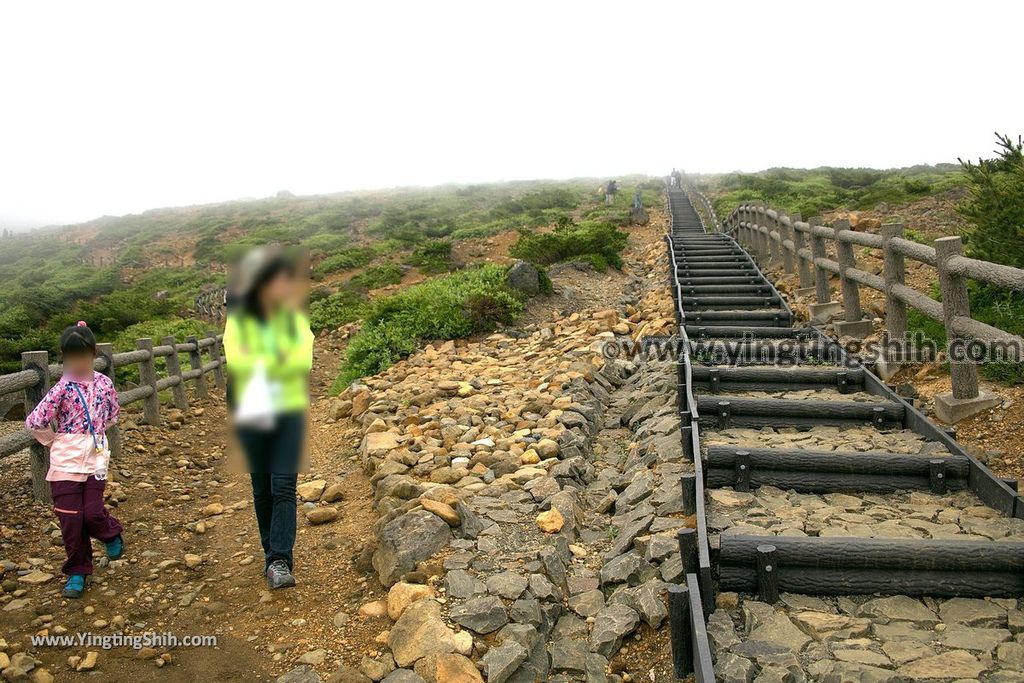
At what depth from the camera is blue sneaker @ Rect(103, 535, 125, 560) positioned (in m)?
4.89

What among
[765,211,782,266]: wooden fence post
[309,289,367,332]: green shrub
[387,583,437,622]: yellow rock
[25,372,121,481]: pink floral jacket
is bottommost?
[387,583,437,622]: yellow rock

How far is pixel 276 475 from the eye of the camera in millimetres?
3158

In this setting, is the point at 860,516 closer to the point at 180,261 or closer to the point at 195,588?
the point at 195,588

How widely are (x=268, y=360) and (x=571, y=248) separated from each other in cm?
1610

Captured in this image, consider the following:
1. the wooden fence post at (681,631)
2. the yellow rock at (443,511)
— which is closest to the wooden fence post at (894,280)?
the yellow rock at (443,511)

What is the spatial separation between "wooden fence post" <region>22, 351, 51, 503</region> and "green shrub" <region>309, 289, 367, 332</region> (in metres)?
10.2

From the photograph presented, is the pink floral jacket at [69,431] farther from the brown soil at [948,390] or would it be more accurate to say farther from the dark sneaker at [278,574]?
the brown soil at [948,390]

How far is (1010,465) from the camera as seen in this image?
5.36 meters

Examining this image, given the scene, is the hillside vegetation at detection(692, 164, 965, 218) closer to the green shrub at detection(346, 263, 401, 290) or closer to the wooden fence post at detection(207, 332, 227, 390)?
the green shrub at detection(346, 263, 401, 290)

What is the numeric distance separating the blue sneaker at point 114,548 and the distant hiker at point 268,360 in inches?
153

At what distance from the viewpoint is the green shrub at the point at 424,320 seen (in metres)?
11.5

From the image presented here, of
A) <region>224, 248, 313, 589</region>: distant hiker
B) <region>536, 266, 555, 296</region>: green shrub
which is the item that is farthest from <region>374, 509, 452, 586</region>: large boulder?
<region>536, 266, 555, 296</region>: green shrub

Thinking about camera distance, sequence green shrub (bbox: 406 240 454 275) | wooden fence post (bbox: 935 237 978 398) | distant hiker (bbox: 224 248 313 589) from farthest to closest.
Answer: green shrub (bbox: 406 240 454 275), wooden fence post (bbox: 935 237 978 398), distant hiker (bbox: 224 248 313 589)

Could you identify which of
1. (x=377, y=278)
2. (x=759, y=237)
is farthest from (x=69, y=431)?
(x=377, y=278)
